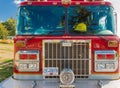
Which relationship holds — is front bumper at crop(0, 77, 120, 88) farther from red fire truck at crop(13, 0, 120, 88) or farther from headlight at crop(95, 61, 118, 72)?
headlight at crop(95, 61, 118, 72)

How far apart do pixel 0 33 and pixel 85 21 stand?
310 feet

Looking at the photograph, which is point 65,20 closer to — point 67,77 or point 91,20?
point 91,20

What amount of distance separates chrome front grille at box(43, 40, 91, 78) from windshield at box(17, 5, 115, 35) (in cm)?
34

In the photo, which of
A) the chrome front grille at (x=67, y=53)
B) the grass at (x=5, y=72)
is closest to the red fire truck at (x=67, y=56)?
the chrome front grille at (x=67, y=53)

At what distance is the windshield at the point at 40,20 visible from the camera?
8445mm

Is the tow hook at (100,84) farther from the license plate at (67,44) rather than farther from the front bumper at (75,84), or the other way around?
the license plate at (67,44)

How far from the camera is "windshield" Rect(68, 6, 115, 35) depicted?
8430 millimetres

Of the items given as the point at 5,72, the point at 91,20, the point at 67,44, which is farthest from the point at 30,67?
the point at 5,72

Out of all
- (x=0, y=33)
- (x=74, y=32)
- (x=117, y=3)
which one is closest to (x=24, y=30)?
(x=74, y=32)

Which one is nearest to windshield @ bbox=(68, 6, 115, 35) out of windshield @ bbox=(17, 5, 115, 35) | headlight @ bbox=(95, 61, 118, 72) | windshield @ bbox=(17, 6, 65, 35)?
windshield @ bbox=(17, 5, 115, 35)

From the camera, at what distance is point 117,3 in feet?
39.5

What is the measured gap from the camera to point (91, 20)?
8.62 m

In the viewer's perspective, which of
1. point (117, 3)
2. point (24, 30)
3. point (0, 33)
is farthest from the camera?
point (0, 33)

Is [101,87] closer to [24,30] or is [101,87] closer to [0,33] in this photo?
[24,30]
